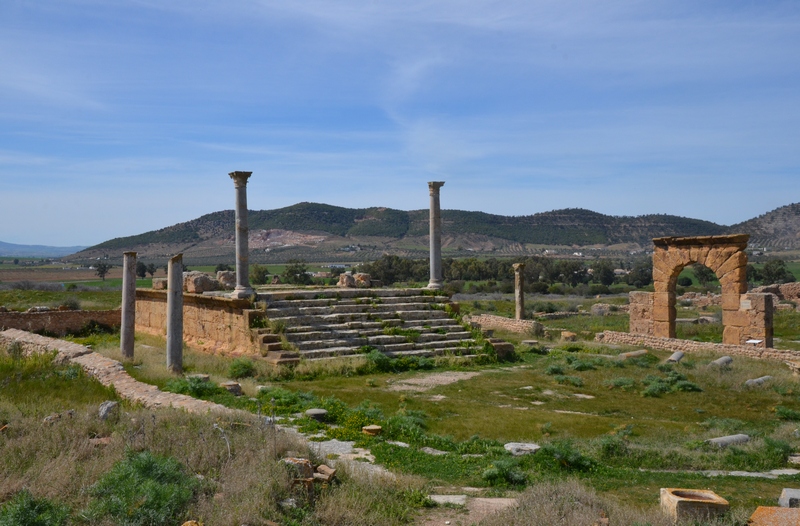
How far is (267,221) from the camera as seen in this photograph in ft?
345

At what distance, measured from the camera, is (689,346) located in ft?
64.0

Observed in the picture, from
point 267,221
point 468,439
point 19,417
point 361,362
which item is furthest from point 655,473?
point 267,221

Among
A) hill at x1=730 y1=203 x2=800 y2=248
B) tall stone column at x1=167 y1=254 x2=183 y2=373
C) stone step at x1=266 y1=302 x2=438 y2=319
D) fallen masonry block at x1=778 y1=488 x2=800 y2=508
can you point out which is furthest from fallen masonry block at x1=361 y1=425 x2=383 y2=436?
hill at x1=730 y1=203 x2=800 y2=248

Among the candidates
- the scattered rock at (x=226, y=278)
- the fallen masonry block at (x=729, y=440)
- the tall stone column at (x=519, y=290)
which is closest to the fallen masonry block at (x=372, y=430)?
the fallen masonry block at (x=729, y=440)

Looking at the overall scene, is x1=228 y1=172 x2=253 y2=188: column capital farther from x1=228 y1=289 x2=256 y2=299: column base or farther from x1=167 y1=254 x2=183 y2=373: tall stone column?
x1=167 y1=254 x2=183 y2=373: tall stone column

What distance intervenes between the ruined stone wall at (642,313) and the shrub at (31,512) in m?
19.4

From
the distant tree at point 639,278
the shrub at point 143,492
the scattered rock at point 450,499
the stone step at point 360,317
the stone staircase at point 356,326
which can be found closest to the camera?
the shrub at point 143,492

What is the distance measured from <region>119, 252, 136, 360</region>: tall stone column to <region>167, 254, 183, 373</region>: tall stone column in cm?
156

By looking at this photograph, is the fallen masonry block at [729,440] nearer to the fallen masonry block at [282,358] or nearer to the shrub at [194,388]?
the shrub at [194,388]

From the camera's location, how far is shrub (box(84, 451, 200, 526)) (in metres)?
5.25

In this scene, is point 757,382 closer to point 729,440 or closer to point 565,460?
point 729,440

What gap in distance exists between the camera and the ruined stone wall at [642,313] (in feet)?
71.9

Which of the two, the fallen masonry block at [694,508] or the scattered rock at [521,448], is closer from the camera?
the fallen masonry block at [694,508]

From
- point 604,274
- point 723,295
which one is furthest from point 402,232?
point 723,295
